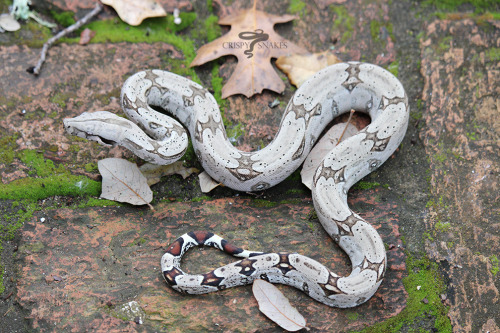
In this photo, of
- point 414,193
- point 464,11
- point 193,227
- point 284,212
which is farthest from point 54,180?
point 464,11

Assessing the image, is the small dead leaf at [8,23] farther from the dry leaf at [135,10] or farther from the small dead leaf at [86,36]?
the dry leaf at [135,10]

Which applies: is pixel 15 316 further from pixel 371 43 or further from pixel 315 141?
pixel 371 43

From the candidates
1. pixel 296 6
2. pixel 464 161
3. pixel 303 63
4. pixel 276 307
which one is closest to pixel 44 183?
pixel 276 307

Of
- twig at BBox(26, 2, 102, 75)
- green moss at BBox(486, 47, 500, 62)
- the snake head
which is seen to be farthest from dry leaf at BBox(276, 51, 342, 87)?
twig at BBox(26, 2, 102, 75)

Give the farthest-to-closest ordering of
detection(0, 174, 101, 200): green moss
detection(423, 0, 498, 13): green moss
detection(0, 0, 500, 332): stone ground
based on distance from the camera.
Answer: detection(423, 0, 498, 13): green moss → detection(0, 174, 101, 200): green moss → detection(0, 0, 500, 332): stone ground

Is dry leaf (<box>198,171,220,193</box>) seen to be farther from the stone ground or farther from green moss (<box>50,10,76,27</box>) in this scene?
green moss (<box>50,10,76,27</box>)

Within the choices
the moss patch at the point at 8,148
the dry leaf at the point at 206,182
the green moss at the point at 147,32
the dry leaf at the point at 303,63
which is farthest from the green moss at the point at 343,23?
the moss patch at the point at 8,148

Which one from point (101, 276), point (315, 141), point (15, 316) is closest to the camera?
point (15, 316)
